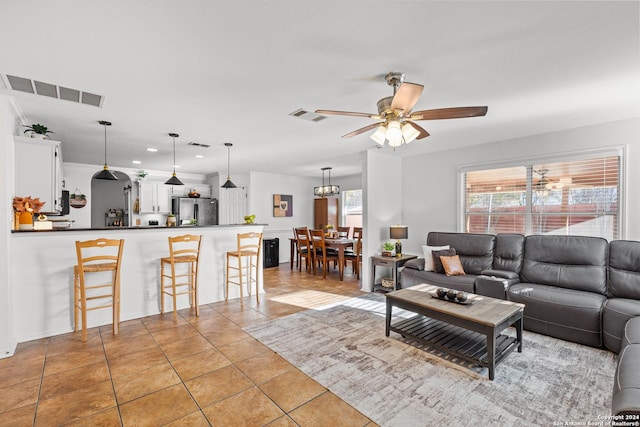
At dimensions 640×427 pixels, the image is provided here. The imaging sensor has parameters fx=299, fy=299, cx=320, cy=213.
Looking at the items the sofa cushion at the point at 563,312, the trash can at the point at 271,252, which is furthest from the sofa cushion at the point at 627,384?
the trash can at the point at 271,252

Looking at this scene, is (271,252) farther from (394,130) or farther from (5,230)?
(394,130)

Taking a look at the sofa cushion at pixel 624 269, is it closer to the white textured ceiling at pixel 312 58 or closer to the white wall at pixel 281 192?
the white textured ceiling at pixel 312 58

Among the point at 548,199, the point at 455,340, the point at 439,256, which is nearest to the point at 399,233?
the point at 439,256

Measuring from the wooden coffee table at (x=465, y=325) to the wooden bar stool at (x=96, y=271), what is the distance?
3099 millimetres

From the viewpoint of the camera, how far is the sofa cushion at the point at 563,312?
3.01 metres

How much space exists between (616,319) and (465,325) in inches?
59.9

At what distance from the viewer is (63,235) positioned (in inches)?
135

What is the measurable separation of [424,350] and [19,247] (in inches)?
172

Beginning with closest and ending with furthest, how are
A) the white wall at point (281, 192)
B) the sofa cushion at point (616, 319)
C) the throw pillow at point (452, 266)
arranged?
the sofa cushion at point (616, 319), the throw pillow at point (452, 266), the white wall at point (281, 192)

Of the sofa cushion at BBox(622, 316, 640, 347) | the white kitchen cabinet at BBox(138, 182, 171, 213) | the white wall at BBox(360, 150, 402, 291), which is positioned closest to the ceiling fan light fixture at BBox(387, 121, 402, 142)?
the sofa cushion at BBox(622, 316, 640, 347)

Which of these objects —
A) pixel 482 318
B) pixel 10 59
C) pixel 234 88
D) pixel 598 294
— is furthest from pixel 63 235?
pixel 598 294

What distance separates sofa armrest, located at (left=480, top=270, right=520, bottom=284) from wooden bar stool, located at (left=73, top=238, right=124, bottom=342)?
4.62 metres

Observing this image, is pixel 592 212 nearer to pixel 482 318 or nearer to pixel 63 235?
pixel 482 318

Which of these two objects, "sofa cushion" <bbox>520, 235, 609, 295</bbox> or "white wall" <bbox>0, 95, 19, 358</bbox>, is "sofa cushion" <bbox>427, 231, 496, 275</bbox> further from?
"white wall" <bbox>0, 95, 19, 358</bbox>
